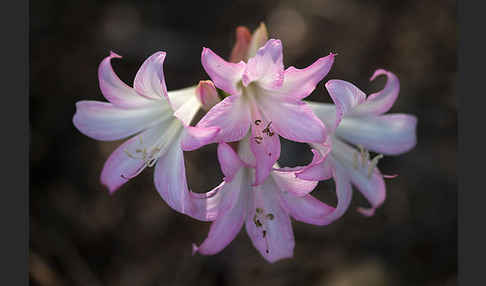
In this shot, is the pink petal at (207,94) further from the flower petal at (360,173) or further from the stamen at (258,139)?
the flower petal at (360,173)

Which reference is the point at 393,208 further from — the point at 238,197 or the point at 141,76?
the point at 141,76

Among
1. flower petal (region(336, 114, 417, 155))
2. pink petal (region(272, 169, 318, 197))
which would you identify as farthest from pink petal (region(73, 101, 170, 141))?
flower petal (region(336, 114, 417, 155))

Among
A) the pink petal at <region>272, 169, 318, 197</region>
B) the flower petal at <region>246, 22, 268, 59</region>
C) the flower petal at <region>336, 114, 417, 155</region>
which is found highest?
the flower petal at <region>246, 22, 268, 59</region>

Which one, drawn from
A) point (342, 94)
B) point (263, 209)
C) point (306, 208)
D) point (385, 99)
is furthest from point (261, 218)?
point (385, 99)

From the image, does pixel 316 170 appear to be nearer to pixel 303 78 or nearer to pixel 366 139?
pixel 303 78

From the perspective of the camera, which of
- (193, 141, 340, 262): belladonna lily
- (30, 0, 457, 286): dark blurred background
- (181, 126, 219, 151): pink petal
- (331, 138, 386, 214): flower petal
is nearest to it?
(181, 126, 219, 151): pink petal

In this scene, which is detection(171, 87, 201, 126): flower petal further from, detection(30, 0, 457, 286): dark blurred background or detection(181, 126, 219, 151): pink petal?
detection(30, 0, 457, 286): dark blurred background

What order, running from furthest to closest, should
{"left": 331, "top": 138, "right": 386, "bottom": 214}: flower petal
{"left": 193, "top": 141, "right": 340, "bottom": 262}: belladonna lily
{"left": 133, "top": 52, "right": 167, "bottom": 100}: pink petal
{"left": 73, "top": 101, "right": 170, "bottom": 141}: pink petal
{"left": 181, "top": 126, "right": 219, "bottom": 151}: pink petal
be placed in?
1. {"left": 331, "top": 138, "right": 386, "bottom": 214}: flower petal
2. {"left": 73, "top": 101, "right": 170, "bottom": 141}: pink petal
3. {"left": 193, "top": 141, "right": 340, "bottom": 262}: belladonna lily
4. {"left": 133, "top": 52, "right": 167, "bottom": 100}: pink petal
5. {"left": 181, "top": 126, "right": 219, "bottom": 151}: pink petal
